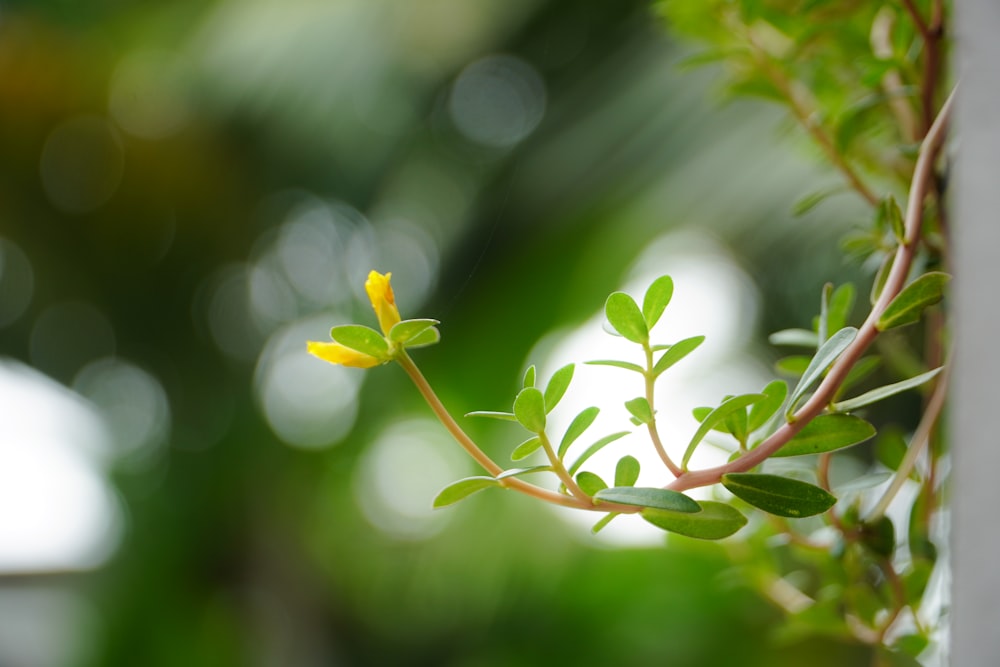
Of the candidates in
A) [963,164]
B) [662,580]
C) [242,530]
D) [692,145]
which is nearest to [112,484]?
[242,530]

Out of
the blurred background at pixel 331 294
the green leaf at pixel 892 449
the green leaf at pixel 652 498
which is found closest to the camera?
the green leaf at pixel 652 498

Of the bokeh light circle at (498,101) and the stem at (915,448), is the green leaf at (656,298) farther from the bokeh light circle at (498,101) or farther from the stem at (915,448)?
the bokeh light circle at (498,101)

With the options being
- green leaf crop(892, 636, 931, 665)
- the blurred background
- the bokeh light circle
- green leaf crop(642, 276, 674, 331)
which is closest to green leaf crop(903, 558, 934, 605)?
green leaf crop(892, 636, 931, 665)

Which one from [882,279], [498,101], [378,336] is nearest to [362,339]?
[378,336]

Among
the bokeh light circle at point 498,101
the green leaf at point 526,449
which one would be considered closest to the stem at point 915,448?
the green leaf at point 526,449

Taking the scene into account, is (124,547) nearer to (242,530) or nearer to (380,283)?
(242,530)

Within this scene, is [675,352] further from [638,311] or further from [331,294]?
[331,294]
